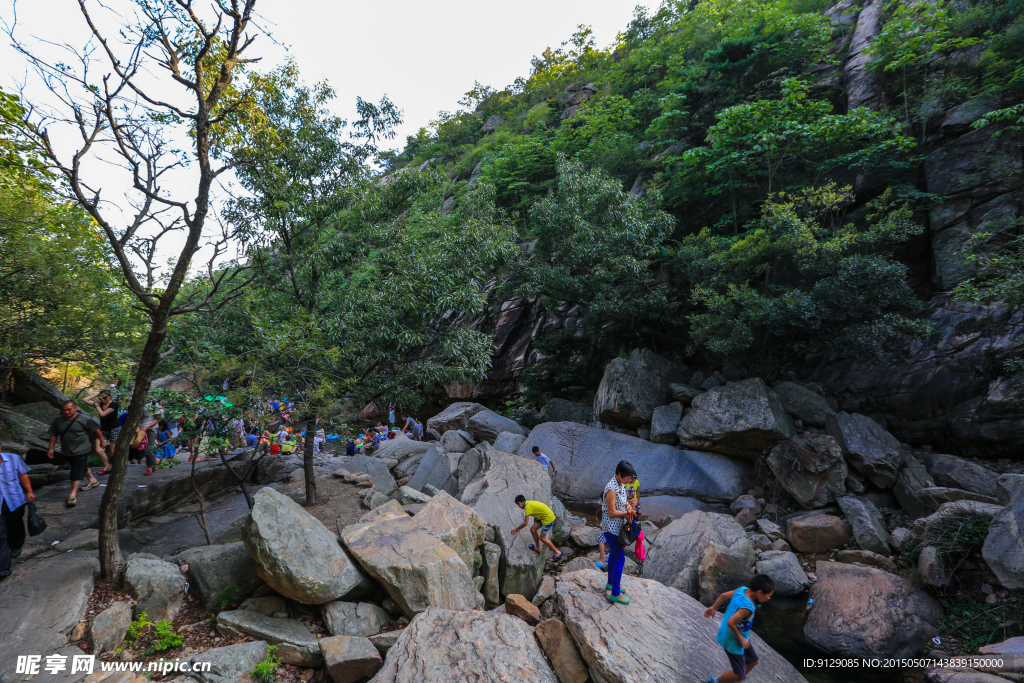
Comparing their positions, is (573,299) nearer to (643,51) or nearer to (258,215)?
(258,215)

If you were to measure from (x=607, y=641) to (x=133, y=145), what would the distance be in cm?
898

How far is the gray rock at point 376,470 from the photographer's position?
11508 millimetres

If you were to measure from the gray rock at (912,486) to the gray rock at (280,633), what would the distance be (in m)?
12.7

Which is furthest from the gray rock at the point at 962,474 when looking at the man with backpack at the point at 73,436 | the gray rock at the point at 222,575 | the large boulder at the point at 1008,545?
the man with backpack at the point at 73,436

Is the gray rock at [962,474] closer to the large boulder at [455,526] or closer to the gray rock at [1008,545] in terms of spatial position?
the gray rock at [1008,545]

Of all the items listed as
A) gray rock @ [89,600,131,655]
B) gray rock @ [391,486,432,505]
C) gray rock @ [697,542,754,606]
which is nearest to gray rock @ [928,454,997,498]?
gray rock @ [697,542,754,606]

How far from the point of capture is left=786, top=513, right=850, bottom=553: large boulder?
999 cm

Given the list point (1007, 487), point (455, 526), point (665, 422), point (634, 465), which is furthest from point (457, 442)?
point (1007, 487)

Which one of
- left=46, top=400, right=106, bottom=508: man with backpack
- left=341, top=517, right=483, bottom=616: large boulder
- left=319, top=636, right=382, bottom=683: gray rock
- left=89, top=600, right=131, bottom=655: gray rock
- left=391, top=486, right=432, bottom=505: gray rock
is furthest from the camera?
left=391, top=486, right=432, bottom=505: gray rock

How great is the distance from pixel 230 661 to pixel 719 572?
26.3 feet

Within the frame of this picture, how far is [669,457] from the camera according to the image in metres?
12.8

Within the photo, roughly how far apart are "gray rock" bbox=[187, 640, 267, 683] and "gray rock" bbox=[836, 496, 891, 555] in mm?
11657

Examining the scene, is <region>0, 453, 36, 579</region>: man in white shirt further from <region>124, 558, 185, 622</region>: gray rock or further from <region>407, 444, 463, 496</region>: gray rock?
<region>407, 444, 463, 496</region>: gray rock

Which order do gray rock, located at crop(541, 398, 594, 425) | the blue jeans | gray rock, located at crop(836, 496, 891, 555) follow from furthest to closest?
gray rock, located at crop(541, 398, 594, 425) → gray rock, located at crop(836, 496, 891, 555) → the blue jeans
